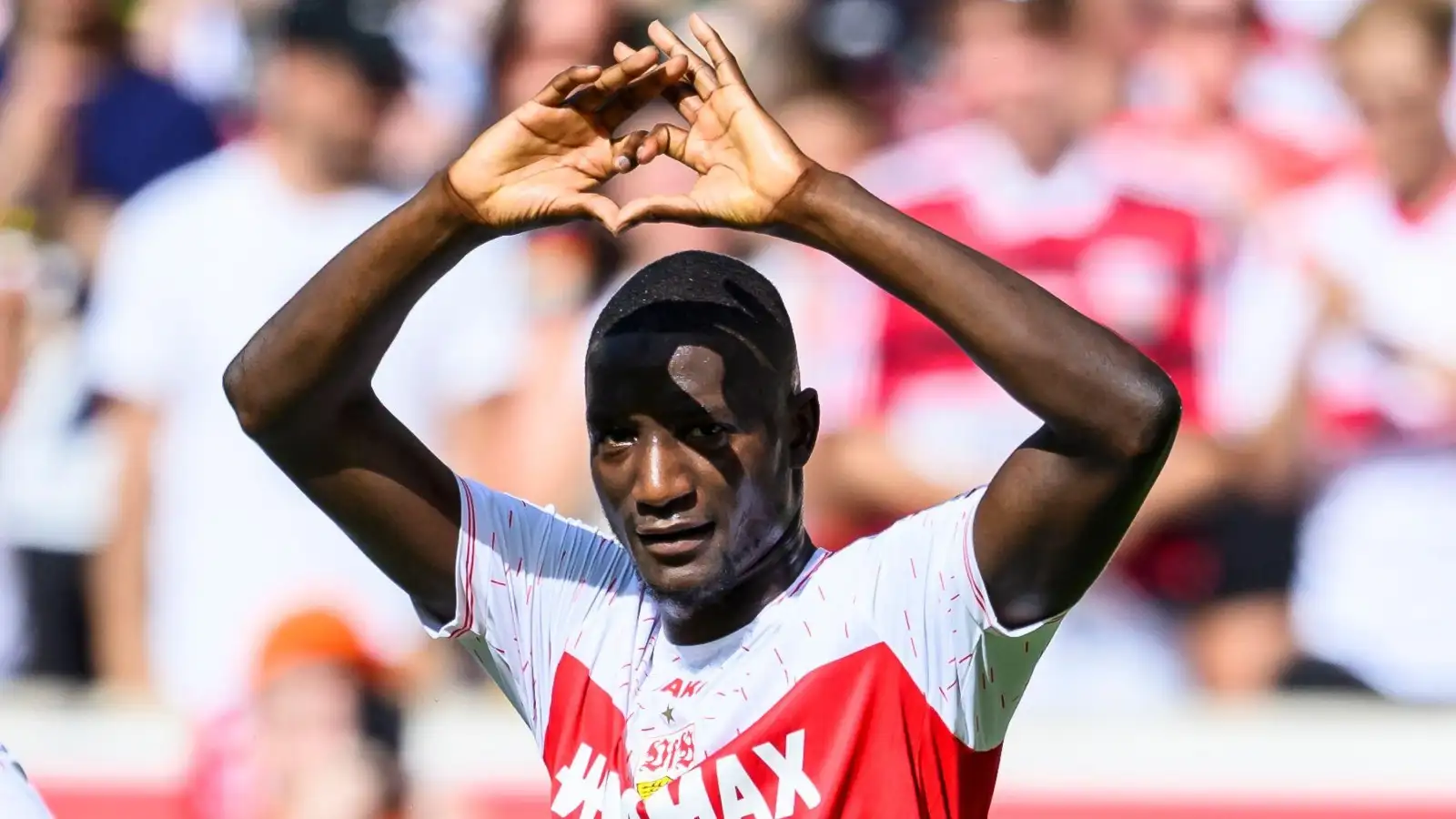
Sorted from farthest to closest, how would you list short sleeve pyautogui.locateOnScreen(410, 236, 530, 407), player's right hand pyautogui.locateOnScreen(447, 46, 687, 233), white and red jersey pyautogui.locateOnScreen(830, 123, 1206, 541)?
short sleeve pyautogui.locateOnScreen(410, 236, 530, 407) → white and red jersey pyautogui.locateOnScreen(830, 123, 1206, 541) → player's right hand pyautogui.locateOnScreen(447, 46, 687, 233)

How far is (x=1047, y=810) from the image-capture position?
20.0ft

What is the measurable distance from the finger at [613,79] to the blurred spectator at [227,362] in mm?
3592

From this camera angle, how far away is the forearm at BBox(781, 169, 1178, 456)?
2816mm

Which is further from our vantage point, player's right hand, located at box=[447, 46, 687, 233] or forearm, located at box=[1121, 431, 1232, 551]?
forearm, located at box=[1121, 431, 1232, 551]

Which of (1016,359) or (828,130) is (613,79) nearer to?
(1016,359)

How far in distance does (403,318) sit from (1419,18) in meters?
4.63

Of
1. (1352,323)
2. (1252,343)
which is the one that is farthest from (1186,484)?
(1352,323)

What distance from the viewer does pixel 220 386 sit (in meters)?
6.57

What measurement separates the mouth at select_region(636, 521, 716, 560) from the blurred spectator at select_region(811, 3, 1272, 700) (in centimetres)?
337

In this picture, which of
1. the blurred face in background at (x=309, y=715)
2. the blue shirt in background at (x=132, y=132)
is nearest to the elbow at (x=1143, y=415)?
the blurred face in background at (x=309, y=715)

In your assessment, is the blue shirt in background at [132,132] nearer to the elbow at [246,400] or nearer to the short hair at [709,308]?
the elbow at [246,400]

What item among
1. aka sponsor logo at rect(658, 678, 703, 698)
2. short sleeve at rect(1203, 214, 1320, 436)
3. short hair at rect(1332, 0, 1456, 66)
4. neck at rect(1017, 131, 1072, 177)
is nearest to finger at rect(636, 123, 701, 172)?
aka sponsor logo at rect(658, 678, 703, 698)

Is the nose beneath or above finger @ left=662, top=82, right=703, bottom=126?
beneath

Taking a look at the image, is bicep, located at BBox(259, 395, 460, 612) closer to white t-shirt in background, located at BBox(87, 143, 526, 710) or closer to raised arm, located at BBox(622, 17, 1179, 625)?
raised arm, located at BBox(622, 17, 1179, 625)
